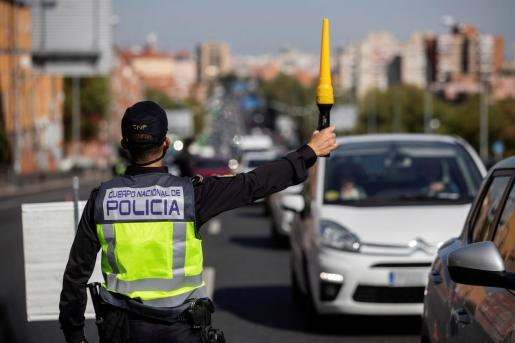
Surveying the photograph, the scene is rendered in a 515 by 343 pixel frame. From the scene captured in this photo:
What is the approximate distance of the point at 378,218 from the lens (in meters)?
9.88

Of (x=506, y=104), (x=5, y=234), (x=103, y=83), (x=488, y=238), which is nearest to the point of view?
(x=488, y=238)

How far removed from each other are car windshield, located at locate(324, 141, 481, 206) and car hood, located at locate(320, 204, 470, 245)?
Result: 386 millimetres

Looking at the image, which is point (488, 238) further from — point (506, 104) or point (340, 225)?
point (506, 104)

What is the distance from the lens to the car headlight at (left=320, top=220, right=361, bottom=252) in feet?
31.6

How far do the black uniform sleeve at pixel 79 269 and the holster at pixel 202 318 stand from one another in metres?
0.47

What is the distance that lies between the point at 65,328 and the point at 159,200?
2.29 ft

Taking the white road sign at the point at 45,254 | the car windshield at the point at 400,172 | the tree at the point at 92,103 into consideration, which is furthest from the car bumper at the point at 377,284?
the tree at the point at 92,103

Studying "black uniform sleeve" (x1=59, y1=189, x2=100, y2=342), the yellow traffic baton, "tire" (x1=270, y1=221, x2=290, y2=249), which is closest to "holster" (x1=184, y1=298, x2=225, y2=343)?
"black uniform sleeve" (x1=59, y1=189, x2=100, y2=342)

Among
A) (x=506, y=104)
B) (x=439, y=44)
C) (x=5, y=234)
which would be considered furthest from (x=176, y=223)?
(x=439, y=44)

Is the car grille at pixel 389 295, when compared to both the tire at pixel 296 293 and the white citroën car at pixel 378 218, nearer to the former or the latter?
the white citroën car at pixel 378 218

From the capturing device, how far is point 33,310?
7.12 metres

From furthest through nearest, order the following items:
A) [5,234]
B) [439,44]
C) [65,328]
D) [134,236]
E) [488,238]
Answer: [439,44], [5,234], [488,238], [65,328], [134,236]

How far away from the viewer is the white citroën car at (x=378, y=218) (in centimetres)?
943

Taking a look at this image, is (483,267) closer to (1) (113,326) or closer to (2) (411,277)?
(1) (113,326)
